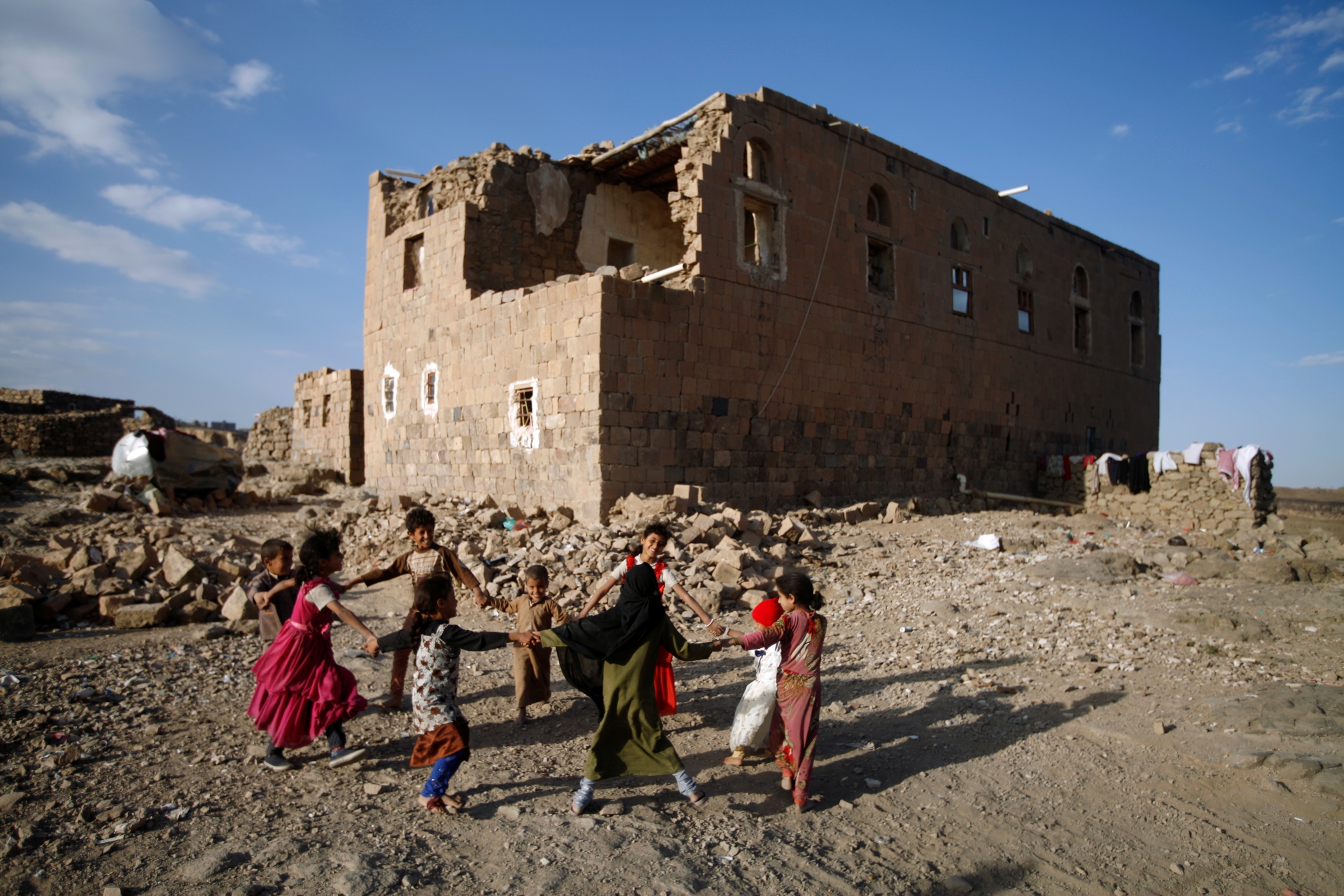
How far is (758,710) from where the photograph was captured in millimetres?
4230

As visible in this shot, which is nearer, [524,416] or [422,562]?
[422,562]

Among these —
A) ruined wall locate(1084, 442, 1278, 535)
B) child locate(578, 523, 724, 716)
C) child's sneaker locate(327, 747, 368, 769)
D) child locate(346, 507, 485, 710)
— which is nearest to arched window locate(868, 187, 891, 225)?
ruined wall locate(1084, 442, 1278, 535)

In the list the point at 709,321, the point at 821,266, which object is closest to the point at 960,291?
the point at 821,266

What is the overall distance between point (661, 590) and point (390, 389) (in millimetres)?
11418

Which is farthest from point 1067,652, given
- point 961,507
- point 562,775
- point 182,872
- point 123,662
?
point 961,507

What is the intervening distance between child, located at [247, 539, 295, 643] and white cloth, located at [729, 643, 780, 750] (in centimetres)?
248

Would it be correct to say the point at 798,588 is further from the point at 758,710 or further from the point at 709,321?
the point at 709,321

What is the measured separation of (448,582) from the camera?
3918 millimetres

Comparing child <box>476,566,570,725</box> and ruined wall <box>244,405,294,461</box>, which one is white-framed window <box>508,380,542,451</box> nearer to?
child <box>476,566,570,725</box>

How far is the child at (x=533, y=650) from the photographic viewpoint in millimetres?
4793

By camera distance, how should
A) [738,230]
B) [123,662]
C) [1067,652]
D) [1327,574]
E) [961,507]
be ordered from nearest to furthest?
[123,662], [1067,652], [1327,574], [738,230], [961,507]

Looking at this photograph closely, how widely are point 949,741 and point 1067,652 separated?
2208 millimetres

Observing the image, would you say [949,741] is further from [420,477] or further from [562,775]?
[420,477]

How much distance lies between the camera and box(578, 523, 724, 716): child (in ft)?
13.9
